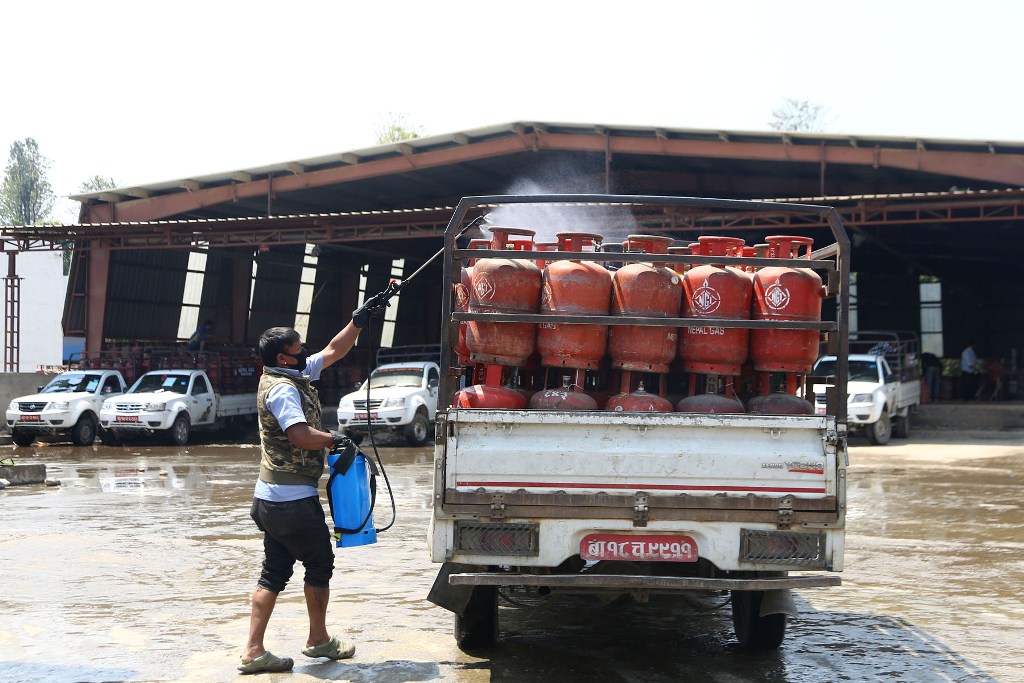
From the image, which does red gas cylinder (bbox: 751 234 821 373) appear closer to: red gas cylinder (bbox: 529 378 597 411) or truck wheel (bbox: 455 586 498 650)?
red gas cylinder (bbox: 529 378 597 411)

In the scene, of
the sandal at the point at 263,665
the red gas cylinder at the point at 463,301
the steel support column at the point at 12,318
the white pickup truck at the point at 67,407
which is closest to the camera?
the sandal at the point at 263,665

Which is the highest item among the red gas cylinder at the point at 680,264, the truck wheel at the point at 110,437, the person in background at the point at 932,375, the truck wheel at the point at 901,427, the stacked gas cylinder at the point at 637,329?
the person in background at the point at 932,375

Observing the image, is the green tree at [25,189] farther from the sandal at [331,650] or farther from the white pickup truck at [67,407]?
the sandal at [331,650]

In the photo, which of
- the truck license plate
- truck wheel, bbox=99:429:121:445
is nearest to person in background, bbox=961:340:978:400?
truck wheel, bbox=99:429:121:445

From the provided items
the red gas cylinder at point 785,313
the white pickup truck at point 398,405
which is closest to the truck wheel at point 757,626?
the red gas cylinder at point 785,313

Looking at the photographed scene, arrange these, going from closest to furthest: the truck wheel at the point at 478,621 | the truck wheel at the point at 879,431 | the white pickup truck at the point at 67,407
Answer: the truck wheel at the point at 478,621 < the truck wheel at the point at 879,431 < the white pickup truck at the point at 67,407

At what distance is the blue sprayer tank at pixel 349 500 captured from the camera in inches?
229

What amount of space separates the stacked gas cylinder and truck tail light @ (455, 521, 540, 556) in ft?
2.54

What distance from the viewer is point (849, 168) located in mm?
24172

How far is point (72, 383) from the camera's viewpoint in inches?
913

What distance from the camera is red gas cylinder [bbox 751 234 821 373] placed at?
18.9 feet

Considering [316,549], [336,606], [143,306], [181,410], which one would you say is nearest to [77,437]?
[181,410]

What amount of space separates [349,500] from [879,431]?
56.1 feet

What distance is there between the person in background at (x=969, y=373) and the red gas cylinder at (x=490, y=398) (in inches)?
1135
